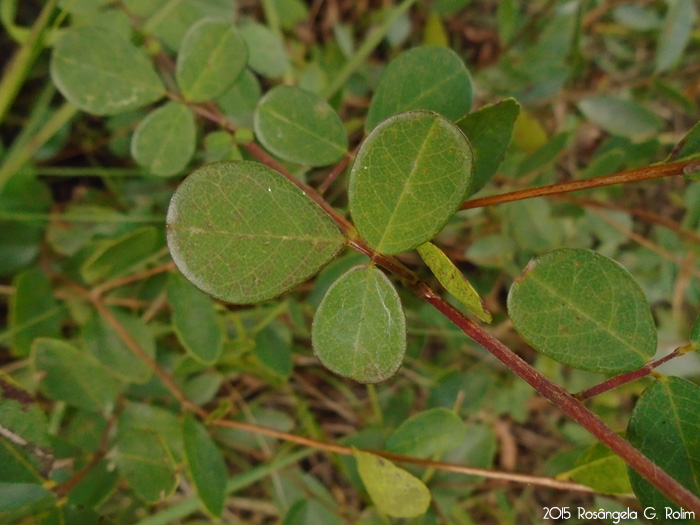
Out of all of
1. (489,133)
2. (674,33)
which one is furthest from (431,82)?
A: (674,33)

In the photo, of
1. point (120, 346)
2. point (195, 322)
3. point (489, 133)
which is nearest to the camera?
point (489, 133)

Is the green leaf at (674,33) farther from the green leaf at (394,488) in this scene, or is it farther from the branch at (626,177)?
the green leaf at (394,488)

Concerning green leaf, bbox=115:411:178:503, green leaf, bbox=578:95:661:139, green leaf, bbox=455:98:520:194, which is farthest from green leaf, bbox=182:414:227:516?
green leaf, bbox=578:95:661:139

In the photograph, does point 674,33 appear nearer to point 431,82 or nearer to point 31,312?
point 431,82

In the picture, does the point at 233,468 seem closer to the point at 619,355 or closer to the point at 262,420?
the point at 262,420

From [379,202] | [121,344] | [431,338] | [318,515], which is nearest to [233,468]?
[318,515]
